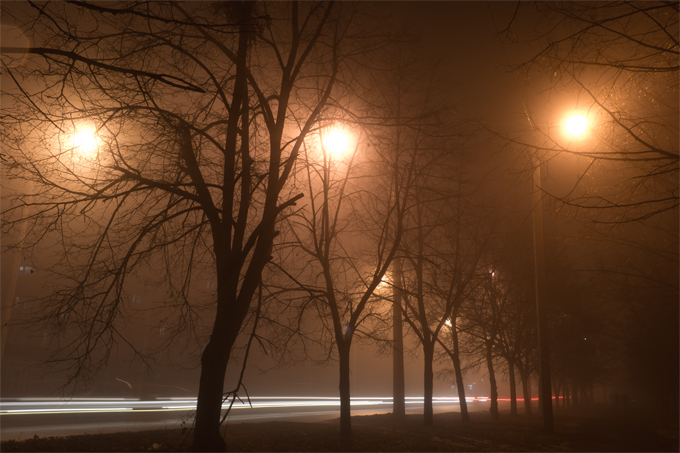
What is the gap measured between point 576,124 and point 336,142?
19.5 feet

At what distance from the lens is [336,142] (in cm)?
1127

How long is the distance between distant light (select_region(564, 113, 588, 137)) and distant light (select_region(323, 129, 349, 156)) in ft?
17.9

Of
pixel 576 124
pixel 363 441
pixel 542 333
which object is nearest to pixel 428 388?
pixel 542 333

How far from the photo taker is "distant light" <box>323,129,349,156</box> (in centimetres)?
1106

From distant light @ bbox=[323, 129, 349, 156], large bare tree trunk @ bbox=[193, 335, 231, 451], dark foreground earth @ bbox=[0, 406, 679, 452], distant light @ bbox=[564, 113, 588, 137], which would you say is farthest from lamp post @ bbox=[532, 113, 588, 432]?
large bare tree trunk @ bbox=[193, 335, 231, 451]

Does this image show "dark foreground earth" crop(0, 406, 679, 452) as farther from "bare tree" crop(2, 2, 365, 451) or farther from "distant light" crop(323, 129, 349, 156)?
"distant light" crop(323, 129, 349, 156)

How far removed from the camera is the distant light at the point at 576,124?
621cm

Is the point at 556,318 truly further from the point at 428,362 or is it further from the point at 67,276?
the point at 67,276

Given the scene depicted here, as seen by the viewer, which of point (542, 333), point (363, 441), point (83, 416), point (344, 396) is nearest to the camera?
point (363, 441)

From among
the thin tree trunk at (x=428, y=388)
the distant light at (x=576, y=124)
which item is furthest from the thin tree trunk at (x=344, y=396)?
the distant light at (x=576, y=124)

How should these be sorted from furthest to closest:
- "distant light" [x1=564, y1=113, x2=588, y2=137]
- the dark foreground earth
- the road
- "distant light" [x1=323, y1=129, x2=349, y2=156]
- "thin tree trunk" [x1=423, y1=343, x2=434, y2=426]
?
"thin tree trunk" [x1=423, y1=343, x2=434, y2=426] < the road < "distant light" [x1=323, y1=129, x2=349, y2=156] < the dark foreground earth < "distant light" [x1=564, y1=113, x2=588, y2=137]

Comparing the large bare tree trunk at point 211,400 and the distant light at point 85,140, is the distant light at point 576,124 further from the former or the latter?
the distant light at point 85,140

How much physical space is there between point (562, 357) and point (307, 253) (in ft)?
65.9

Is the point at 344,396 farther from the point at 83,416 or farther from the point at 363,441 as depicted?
the point at 83,416
